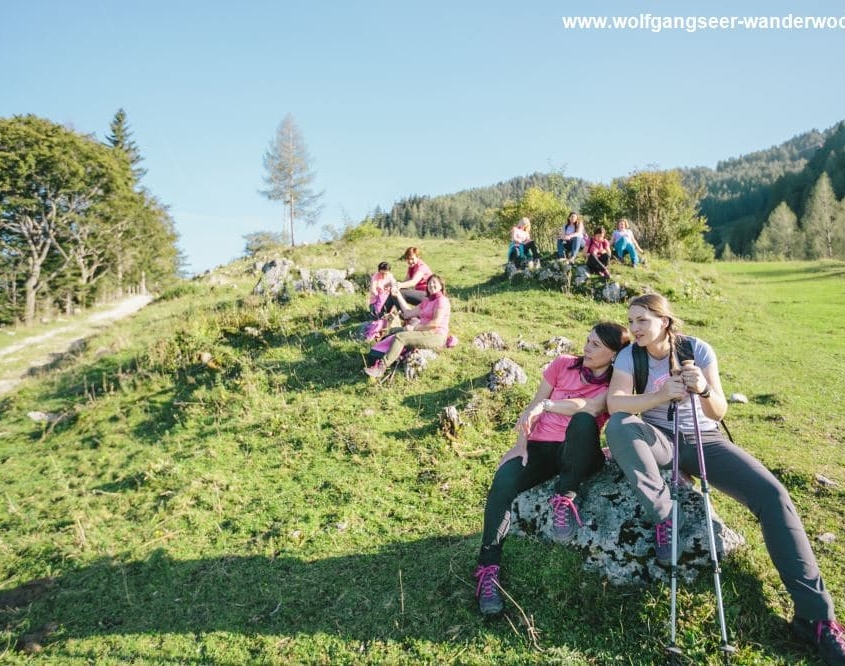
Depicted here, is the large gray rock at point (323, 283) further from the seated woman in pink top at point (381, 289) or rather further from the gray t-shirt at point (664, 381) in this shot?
the gray t-shirt at point (664, 381)

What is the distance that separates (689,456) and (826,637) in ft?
4.13

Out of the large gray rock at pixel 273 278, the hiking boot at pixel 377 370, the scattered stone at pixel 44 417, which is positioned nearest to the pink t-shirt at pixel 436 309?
the hiking boot at pixel 377 370

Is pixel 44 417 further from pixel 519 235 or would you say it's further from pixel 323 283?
pixel 519 235

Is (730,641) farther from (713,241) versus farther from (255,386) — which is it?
(713,241)

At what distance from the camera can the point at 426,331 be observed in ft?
28.1

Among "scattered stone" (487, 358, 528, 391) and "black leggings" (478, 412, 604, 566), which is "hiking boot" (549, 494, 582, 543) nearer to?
"black leggings" (478, 412, 604, 566)

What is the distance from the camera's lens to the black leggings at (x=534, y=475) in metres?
3.83

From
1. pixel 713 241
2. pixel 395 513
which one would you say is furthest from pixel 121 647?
pixel 713 241

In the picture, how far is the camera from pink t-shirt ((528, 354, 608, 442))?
4266mm

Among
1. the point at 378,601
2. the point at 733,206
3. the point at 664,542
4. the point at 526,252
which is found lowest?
the point at 378,601

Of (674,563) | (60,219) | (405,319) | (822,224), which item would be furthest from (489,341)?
(822,224)

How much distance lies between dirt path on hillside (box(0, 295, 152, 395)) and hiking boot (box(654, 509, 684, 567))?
1505 cm

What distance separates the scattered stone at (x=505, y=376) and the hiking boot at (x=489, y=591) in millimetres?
3873

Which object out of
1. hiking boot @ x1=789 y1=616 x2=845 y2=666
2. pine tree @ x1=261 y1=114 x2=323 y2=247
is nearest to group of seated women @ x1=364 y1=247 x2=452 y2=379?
hiking boot @ x1=789 y1=616 x2=845 y2=666
